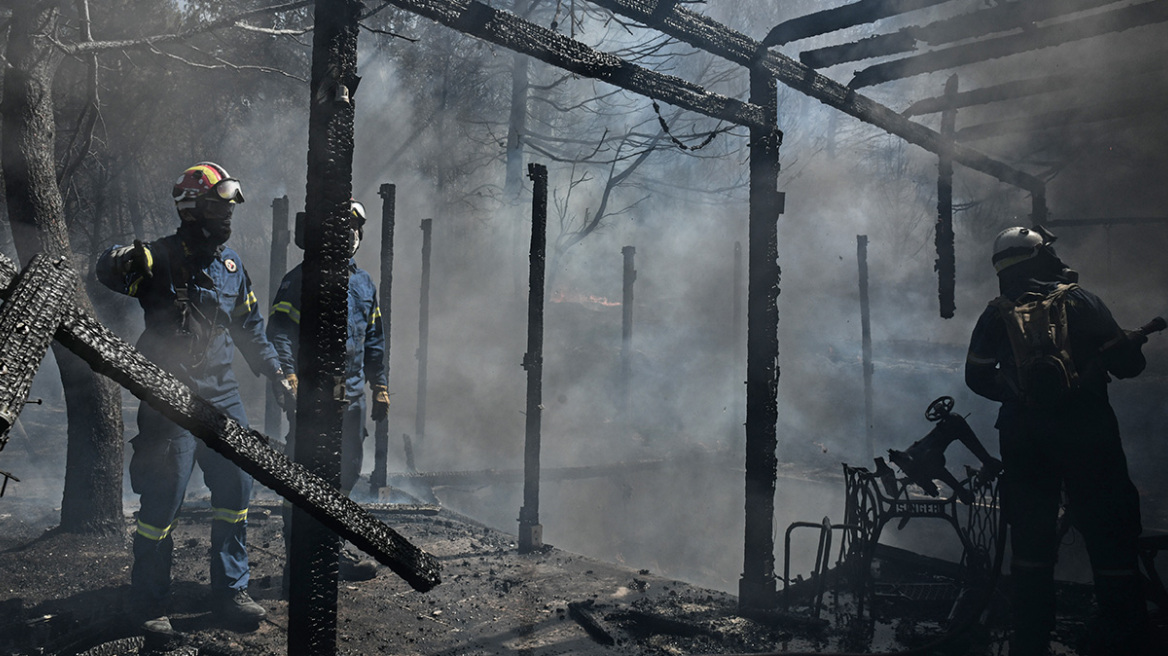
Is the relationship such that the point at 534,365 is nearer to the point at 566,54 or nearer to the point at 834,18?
the point at 566,54

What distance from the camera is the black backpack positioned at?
4.13 meters

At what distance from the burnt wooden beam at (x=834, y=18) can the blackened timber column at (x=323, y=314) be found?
11.7ft

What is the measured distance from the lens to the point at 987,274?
1834 centimetres

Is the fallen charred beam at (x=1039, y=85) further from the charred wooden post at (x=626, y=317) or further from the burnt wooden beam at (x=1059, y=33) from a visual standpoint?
the charred wooden post at (x=626, y=317)

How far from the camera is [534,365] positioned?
22.5ft

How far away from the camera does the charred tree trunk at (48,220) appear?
5.42 metres

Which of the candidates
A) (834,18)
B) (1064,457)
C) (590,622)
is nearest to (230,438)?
(590,622)

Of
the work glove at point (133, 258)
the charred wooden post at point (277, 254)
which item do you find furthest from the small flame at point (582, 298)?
the work glove at point (133, 258)

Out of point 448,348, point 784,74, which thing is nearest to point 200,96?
point 448,348

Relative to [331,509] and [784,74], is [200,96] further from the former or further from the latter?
[331,509]

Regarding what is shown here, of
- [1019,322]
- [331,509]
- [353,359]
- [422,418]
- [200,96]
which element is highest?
[200,96]

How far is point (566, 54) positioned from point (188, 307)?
2644 millimetres

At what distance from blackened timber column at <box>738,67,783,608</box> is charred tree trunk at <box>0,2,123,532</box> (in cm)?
512

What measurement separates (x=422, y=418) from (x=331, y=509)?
12092mm
